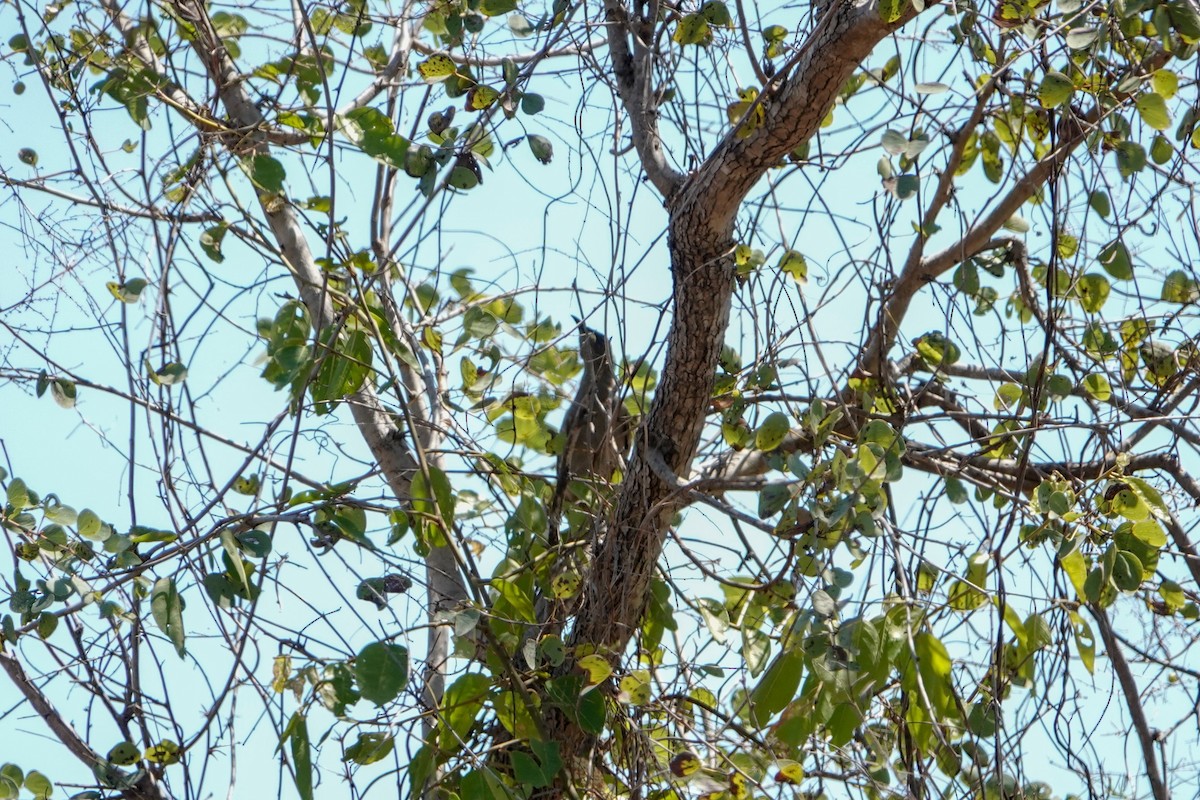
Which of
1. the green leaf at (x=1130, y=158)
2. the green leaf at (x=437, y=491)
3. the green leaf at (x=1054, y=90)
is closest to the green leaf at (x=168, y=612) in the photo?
the green leaf at (x=437, y=491)

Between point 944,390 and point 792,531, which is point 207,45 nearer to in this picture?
point 792,531

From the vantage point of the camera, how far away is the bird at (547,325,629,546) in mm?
2594

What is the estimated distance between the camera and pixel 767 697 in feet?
6.97

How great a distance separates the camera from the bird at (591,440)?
259 cm

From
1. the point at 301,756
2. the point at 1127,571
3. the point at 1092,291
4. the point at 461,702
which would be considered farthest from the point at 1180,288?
the point at 301,756

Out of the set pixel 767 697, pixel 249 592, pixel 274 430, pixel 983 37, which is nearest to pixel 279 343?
pixel 274 430

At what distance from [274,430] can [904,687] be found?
4.29 feet

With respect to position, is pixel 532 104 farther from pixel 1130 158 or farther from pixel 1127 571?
pixel 1127 571

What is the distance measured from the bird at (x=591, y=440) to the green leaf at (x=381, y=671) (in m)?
0.69

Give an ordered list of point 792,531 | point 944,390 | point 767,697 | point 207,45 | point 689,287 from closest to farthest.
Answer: point 792,531
point 767,697
point 689,287
point 207,45
point 944,390

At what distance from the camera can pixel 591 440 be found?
291 cm

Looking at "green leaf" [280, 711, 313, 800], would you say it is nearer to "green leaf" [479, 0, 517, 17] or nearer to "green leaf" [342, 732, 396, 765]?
"green leaf" [342, 732, 396, 765]

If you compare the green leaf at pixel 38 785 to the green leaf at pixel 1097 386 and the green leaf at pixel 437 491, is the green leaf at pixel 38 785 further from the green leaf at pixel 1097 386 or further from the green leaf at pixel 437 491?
the green leaf at pixel 1097 386

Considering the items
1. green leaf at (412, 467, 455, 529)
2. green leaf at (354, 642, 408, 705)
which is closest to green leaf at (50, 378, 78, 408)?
green leaf at (412, 467, 455, 529)
